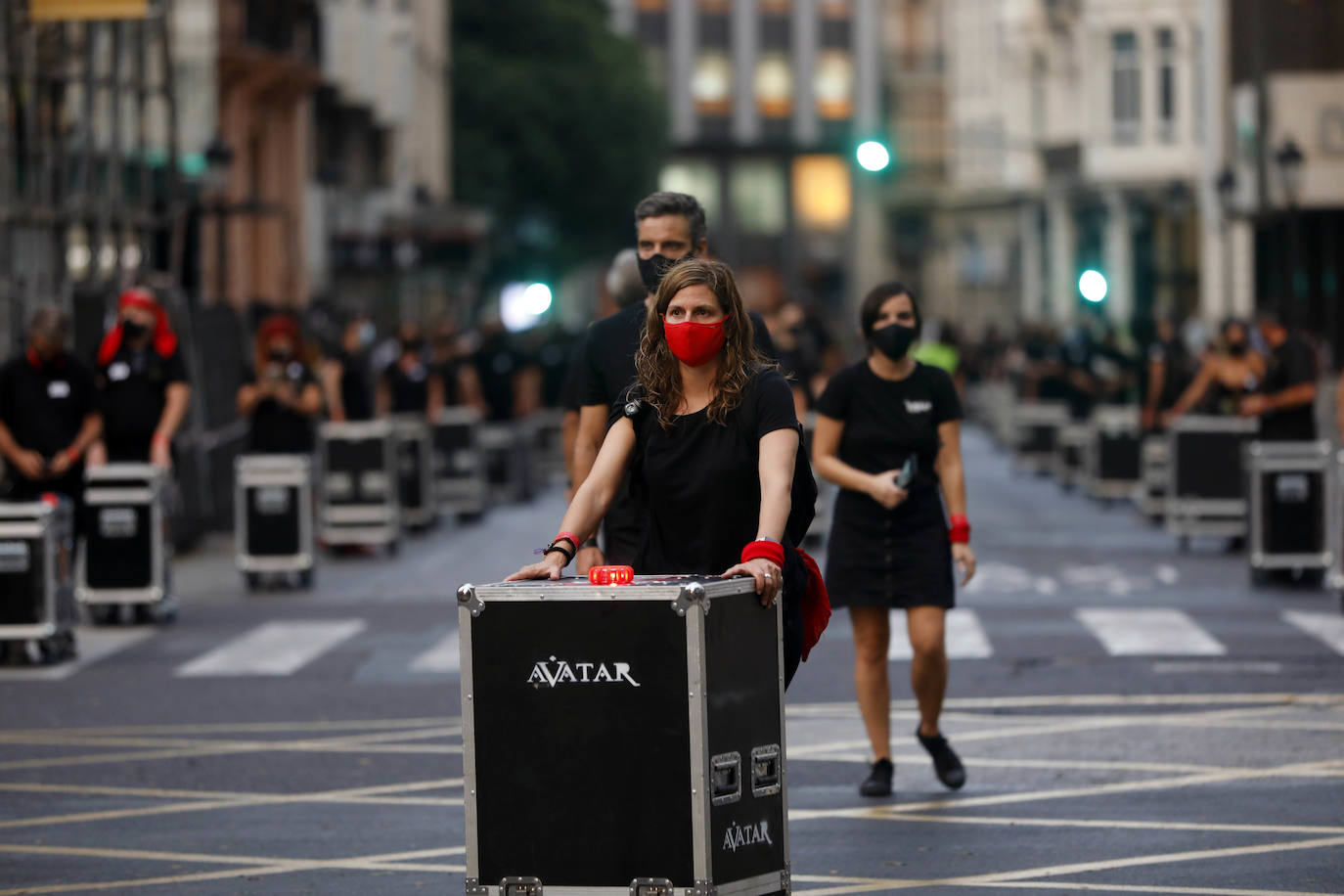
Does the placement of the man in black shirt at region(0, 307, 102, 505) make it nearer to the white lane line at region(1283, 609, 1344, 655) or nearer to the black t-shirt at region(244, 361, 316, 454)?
the black t-shirt at region(244, 361, 316, 454)

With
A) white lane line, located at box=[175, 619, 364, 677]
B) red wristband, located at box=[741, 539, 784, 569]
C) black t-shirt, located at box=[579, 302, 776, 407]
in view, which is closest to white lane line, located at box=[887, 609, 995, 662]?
white lane line, located at box=[175, 619, 364, 677]

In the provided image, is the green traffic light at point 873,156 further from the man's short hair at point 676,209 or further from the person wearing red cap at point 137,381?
the man's short hair at point 676,209

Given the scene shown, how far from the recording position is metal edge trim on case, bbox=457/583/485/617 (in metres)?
6.04

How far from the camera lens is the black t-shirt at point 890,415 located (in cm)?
966

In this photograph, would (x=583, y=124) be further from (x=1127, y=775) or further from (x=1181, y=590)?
(x=1127, y=775)

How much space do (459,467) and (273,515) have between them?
7743mm

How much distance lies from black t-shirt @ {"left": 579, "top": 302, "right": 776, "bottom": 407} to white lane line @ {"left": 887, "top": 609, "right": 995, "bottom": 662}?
18.2ft

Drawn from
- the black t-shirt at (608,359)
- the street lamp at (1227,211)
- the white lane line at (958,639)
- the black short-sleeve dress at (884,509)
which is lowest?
the white lane line at (958,639)

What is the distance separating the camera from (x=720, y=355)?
652 cm

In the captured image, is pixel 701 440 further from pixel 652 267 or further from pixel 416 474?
pixel 416 474

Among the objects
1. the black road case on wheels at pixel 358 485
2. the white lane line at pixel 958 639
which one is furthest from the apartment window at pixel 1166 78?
the white lane line at pixel 958 639

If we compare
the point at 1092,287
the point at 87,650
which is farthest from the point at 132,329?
the point at 1092,287

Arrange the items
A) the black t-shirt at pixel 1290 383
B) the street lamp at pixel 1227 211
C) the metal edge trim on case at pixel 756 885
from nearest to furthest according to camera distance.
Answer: the metal edge trim on case at pixel 756 885 < the black t-shirt at pixel 1290 383 < the street lamp at pixel 1227 211

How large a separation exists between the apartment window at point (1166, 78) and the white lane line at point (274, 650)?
41878mm
